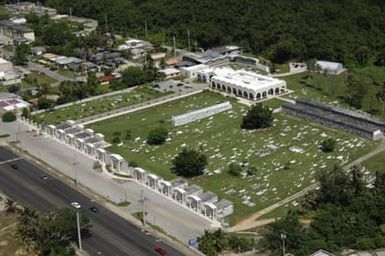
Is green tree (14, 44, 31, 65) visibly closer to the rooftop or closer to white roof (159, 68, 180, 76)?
the rooftop

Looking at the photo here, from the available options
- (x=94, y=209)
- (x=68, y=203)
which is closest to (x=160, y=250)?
(x=94, y=209)

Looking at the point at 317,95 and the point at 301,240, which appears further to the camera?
the point at 317,95

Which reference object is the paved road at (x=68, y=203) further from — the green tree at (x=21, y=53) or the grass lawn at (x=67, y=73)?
the green tree at (x=21, y=53)

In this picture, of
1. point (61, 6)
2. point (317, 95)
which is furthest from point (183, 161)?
point (61, 6)

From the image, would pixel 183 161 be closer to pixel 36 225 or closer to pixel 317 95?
pixel 36 225

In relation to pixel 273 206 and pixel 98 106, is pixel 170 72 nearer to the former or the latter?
pixel 98 106
